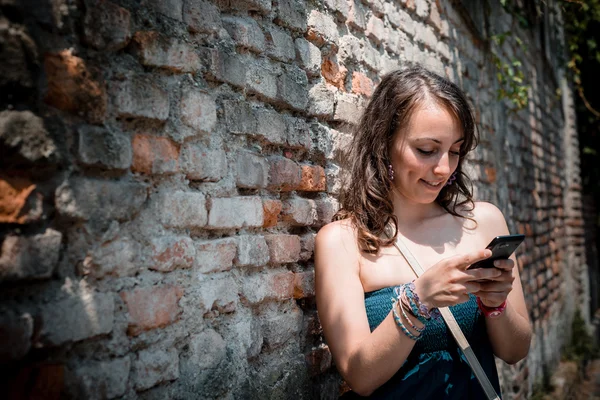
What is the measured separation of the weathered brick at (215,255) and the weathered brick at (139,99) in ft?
1.22

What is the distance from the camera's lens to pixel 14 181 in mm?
1095

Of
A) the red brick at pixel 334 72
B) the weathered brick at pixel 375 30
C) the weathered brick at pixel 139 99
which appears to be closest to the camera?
the weathered brick at pixel 139 99

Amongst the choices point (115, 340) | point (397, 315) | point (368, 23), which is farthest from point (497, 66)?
point (115, 340)

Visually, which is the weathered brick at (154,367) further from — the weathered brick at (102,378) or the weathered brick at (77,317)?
the weathered brick at (77,317)

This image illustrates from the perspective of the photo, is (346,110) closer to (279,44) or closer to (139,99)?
(279,44)

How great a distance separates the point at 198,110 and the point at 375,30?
1.37 metres

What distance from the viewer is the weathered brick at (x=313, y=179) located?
2.03 m

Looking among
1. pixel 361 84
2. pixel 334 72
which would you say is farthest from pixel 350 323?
pixel 361 84

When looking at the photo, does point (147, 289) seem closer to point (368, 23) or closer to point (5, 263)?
point (5, 263)

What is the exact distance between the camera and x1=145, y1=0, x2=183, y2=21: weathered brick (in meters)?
1.44

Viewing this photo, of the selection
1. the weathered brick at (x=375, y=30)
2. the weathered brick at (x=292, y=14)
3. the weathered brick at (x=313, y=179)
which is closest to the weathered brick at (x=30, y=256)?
the weathered brick at (x=313, y=179)

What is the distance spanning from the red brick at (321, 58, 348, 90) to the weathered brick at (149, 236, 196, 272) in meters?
1.01

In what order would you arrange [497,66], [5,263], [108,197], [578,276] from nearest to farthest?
[5,263] → [108,197] → [497,66] → [578,276]

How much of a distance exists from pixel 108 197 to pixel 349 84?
4.54 feet
